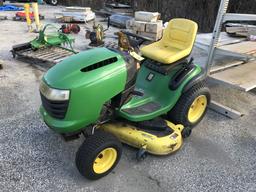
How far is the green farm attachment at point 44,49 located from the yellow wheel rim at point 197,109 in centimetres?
239

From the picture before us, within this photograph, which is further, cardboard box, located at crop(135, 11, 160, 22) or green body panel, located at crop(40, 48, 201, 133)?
cardboard box, located at crop(135, 11, 160, 22)

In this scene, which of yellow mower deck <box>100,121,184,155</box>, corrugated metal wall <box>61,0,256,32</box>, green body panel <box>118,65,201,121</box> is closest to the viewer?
yellow mower deck <box>100,121,184,155</box>

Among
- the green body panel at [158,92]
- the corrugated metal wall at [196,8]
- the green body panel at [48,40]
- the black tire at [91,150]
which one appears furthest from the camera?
the corrugated metal wall at [196,8]

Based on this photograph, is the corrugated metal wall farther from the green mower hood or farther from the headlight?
the headlight

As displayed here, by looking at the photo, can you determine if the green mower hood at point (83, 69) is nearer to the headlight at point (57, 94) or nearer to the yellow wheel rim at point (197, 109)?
the headlight at point (57, 94)

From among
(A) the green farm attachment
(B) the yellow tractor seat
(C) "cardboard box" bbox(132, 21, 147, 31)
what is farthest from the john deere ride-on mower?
(C) "cardboard box" bbox(132, 21, 147, 31)

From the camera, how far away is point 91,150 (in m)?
Answer: 1.99

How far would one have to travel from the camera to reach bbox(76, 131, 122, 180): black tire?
1990mm

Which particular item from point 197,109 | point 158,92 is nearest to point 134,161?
point 158,92

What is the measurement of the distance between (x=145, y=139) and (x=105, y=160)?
39 centimetres

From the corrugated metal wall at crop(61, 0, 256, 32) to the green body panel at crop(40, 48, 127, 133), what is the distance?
234 inches

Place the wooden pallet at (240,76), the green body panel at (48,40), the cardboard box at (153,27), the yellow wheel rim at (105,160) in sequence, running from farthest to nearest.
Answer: the cardboard box at (153,27), the green body panel at (48,40), the wooden pallet at (240,76), the yellow wheel rim at (105,160)

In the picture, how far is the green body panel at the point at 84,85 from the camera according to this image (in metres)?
1.92

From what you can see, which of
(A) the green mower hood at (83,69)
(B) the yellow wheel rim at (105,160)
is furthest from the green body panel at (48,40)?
(B) the yellow wheel rim at (105,160)
